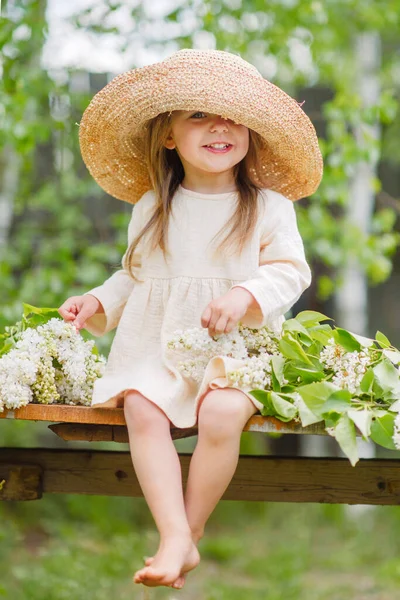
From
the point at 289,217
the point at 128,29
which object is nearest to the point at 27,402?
the point at 289,217

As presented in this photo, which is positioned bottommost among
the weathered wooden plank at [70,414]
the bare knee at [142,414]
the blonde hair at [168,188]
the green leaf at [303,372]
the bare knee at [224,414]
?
the weathered wooden plank at [70,414]

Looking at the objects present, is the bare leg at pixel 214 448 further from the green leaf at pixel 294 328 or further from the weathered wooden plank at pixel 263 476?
the weathered wooden plank at pixel 263 476

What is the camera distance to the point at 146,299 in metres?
2.67

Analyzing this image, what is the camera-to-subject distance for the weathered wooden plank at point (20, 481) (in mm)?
3057

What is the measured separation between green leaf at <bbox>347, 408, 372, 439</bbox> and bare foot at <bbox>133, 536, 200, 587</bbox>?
51 centimetres

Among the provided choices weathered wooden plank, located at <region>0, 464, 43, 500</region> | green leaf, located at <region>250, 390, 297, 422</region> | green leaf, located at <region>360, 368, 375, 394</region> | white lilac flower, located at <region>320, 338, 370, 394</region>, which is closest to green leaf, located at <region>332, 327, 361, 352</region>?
white lilac flower, located at <region>320, 338, 370, 394</region>

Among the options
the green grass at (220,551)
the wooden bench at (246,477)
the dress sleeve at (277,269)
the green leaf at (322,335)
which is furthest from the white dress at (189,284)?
the green grass at (220,551)

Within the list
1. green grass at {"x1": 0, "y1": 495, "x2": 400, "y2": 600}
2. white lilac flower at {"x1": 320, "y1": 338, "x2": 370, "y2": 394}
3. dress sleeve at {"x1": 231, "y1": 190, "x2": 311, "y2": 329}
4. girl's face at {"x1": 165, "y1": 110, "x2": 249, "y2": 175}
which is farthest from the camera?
green grass at {"x1": 0, "y1": 495, "x2": 400, "y2": 600}

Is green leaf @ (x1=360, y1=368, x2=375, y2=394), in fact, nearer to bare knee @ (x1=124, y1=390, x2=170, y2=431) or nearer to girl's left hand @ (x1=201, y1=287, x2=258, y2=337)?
girl's left hand @ (x1=201, y1=287, x2=258, y2=337)

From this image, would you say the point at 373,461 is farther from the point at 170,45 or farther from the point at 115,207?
the point at 115,207

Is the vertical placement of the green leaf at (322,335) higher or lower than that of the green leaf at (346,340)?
lower

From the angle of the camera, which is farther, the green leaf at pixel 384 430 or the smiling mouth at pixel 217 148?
the smiling mouth at pixel 217 148

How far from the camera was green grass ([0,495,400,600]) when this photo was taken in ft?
16.8

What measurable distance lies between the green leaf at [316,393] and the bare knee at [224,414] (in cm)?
18
